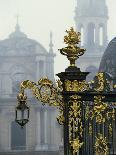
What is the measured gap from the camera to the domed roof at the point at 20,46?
50.5 metres

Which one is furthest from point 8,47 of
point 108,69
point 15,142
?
point 108,69

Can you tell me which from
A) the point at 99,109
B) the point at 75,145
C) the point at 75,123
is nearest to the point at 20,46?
the point at 99,109

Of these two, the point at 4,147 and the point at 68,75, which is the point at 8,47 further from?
the point at 68,75

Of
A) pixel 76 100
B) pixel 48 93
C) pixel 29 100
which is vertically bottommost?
pixel 76 100

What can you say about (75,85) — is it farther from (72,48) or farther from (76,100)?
(72,48)

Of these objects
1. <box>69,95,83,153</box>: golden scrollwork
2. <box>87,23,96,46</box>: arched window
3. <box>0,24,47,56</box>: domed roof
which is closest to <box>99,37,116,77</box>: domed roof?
<box>69,95,83,153</box>: golden scrollwork

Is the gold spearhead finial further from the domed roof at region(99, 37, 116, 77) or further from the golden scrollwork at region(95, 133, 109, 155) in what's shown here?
the domed roof at region(99, 37, 116, 77)

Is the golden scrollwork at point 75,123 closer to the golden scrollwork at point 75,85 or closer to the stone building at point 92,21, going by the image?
the golden scrollwork at point 75,85

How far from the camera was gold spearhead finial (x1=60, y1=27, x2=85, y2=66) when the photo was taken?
9.98 m

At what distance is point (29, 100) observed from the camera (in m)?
48.8

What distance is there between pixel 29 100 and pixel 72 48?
38.9m

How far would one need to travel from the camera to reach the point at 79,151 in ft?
32.0

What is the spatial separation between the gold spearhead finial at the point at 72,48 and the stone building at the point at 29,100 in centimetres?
3818

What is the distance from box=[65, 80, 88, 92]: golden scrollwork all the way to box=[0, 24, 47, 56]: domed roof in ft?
133
